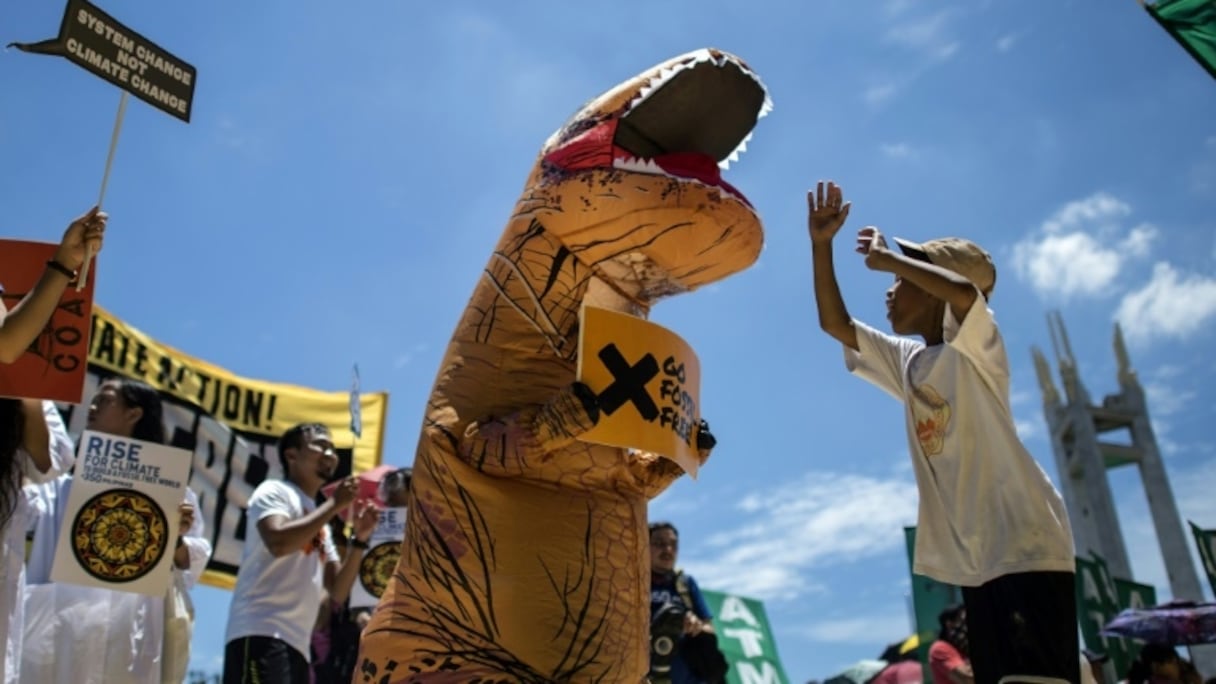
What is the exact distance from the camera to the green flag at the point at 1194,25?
4.39 m

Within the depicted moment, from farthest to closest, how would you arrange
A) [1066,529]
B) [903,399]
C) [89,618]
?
[89,618] → [903,399] → [1066,529]

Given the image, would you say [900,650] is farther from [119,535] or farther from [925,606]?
[119,535]

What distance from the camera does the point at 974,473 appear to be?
2242 mm

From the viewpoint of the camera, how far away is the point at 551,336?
220cm

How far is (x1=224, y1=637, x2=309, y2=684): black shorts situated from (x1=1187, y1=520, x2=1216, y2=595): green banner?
911 centimetres

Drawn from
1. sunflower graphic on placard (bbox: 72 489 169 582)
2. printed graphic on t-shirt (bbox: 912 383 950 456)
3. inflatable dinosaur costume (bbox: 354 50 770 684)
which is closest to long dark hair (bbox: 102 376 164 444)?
sunflower graphic on placard (bbox: 72 489 169 582)

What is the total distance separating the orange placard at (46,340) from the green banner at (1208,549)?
10105 millimetres

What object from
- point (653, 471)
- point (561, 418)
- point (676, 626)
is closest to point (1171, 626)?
point (676, 626)

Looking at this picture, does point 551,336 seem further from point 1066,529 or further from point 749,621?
point 749,621

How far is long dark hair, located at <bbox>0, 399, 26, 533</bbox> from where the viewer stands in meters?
2.54

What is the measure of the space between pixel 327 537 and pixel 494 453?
8.44 feet

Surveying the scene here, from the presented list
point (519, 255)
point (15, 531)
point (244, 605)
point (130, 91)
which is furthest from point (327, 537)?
point (519, 255)

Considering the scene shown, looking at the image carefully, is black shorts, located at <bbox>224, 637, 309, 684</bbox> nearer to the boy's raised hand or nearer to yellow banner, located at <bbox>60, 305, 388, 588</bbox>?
the boy's raised hand

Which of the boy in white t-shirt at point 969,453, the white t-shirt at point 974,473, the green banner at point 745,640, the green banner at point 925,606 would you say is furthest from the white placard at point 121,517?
the green banner at point 925,606
